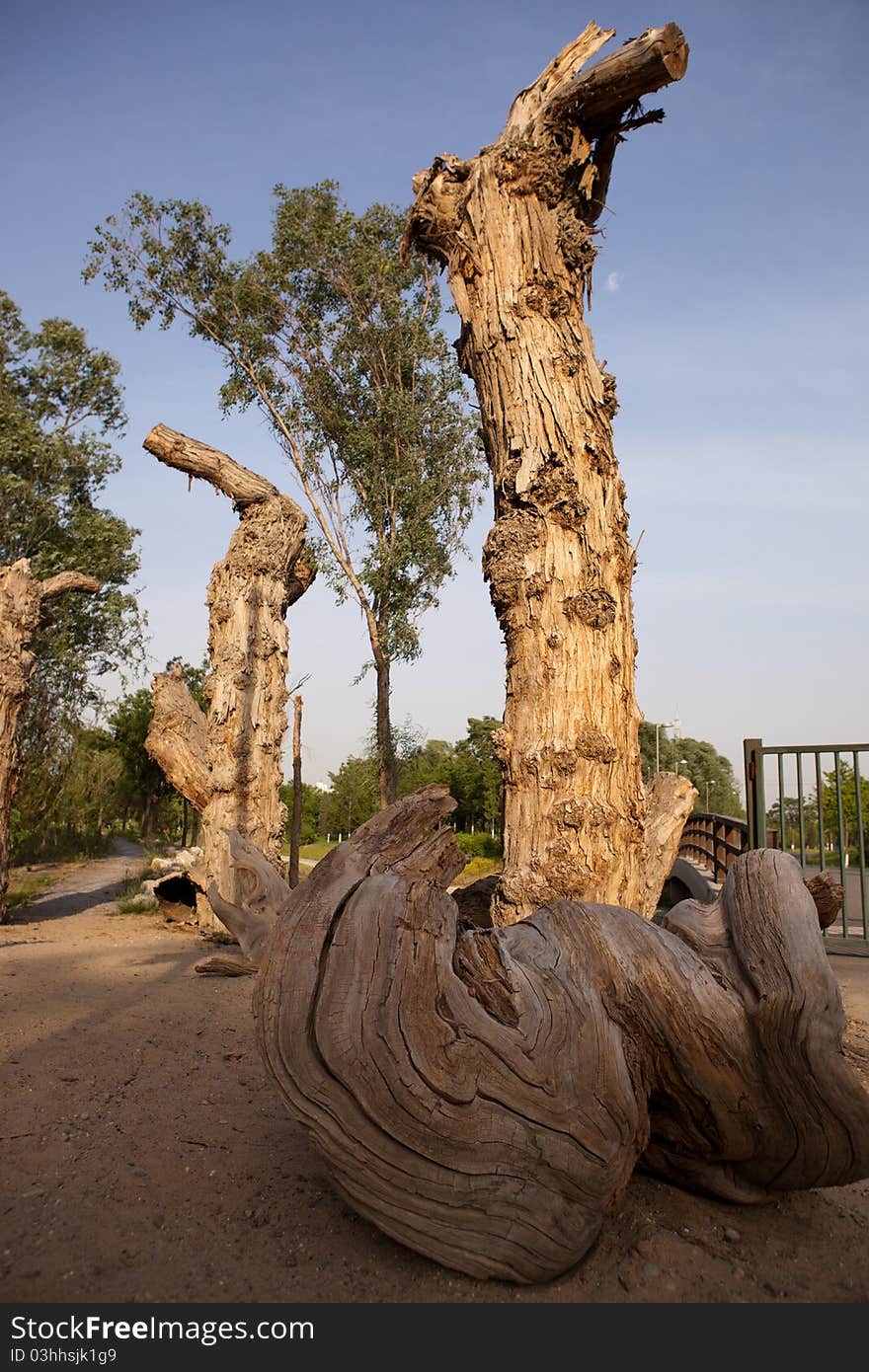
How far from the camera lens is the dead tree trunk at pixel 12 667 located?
9.59 metres

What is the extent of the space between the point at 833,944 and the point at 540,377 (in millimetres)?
6128

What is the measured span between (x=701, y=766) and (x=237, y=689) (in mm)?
55587

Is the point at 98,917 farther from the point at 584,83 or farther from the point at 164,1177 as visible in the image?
the point at 584,83

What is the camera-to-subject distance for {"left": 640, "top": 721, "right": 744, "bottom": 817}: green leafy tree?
5424cm

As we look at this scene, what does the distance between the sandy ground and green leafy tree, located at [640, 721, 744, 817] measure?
49.2m

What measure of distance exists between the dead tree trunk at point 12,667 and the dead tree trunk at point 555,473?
7.01 meters

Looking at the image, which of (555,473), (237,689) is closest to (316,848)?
(237,689)

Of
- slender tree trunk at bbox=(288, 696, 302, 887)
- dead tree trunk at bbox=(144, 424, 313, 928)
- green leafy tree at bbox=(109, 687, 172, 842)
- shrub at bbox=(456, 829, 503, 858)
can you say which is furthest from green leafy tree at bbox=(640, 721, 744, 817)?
dead tree trunk at bbox=(144, 424, 313, 928)

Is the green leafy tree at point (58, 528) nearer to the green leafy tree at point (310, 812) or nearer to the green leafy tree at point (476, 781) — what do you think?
the green leafy tree at point (476, 781)

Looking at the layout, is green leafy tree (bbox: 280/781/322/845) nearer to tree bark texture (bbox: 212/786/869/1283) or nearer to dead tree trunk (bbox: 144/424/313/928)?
dead tree trunk (bbox: 144/424/313/928)

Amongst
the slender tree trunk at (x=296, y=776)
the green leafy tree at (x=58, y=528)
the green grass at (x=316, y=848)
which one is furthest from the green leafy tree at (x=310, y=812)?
the slender tree trunk at (x=296, y=776)

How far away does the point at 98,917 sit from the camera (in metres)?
10.8

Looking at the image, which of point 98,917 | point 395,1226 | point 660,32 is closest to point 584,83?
point 660,32

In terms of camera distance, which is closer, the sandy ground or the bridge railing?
the sandy ground
